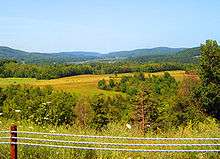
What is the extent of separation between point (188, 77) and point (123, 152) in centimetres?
3567

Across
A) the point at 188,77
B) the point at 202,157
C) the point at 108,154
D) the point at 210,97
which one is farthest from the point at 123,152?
the point at 188,77

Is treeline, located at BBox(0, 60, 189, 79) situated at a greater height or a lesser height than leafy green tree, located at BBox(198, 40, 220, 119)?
lesser

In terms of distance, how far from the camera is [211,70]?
3431 centimetres

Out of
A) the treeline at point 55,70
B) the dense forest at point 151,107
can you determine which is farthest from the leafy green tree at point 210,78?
the treeline at point 55,70

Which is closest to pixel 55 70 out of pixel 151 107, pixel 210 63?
pixel 151 107

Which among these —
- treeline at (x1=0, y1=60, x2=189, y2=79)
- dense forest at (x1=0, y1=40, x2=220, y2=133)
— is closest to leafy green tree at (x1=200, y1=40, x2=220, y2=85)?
dense forest at (x1=0, y1=40, x2=220, y2=133)

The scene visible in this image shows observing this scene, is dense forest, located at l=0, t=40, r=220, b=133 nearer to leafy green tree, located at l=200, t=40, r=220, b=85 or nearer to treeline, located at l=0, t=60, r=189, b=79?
leafy green tree, located at l=200, t=40, r=220, b=85

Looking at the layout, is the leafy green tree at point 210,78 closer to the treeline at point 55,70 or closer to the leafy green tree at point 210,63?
the leafy green tree at point 210,63

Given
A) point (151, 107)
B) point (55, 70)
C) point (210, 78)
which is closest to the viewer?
point (210, 78)

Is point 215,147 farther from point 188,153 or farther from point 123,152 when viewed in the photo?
point 123,152

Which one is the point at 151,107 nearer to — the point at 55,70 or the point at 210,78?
the point at 210,78

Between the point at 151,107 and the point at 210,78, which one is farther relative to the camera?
the point at 151,107

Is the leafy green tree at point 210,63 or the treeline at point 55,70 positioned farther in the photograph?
the treeline at point 55,70

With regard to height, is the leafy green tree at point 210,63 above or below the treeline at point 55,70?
above
